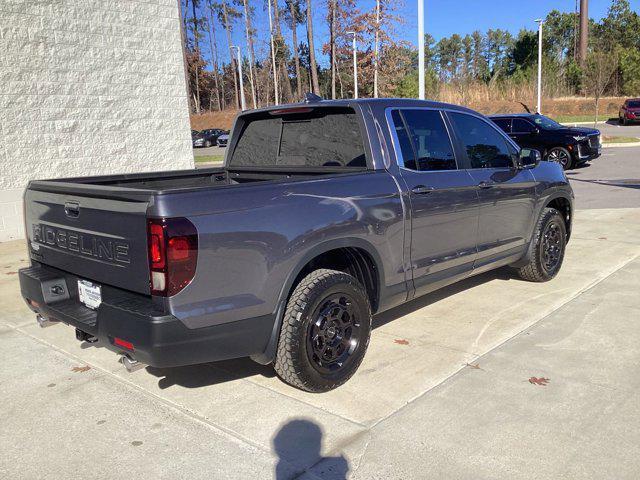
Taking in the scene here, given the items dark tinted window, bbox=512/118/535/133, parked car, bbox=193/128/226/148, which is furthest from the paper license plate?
parked car, bbox=193/128/226/148

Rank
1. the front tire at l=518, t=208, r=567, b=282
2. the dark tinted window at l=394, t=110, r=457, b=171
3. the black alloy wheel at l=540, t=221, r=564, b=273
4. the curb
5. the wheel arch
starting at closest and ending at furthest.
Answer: the dark tinted window at l=394, t=110, r=457, b=171
the front tire at l=518, t=208, r=567, b=282
the black alloy wheel at l=540, t=221, r=564, b=273
the wheel arch
the curb

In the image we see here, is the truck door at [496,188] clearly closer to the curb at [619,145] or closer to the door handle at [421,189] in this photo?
the door handle at [421,189]

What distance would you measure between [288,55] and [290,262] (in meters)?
65.7

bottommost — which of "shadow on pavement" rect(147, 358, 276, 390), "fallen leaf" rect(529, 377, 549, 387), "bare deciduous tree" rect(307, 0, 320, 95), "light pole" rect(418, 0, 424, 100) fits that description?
"fallen leaf" rect(529, 377, 549, 387)

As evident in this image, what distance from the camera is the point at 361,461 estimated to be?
295 centimetres

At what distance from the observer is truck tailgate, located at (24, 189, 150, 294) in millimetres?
3010

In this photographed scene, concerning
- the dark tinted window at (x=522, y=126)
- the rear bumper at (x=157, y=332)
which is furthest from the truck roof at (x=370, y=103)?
the dark tinted window at (x=522, y=126)

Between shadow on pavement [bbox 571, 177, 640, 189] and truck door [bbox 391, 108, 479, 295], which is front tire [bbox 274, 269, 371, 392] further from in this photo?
shadow on pavement [bbox 571, 177, 640, 189]

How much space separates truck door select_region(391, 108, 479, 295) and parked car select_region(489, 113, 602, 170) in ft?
44.4

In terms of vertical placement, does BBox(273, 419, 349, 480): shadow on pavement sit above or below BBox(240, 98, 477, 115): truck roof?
below

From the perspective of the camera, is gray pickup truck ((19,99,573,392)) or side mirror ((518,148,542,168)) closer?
gray pickup truck ((19,99,573,392))

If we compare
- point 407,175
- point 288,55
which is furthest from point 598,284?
point 288,55

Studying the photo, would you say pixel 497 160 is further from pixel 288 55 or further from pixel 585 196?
pixel 288 55

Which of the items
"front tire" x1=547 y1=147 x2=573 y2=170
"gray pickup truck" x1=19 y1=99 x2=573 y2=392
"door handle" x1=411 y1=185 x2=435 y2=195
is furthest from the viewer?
"front tire" x1=547 y1=147 x2=573 y2=170
